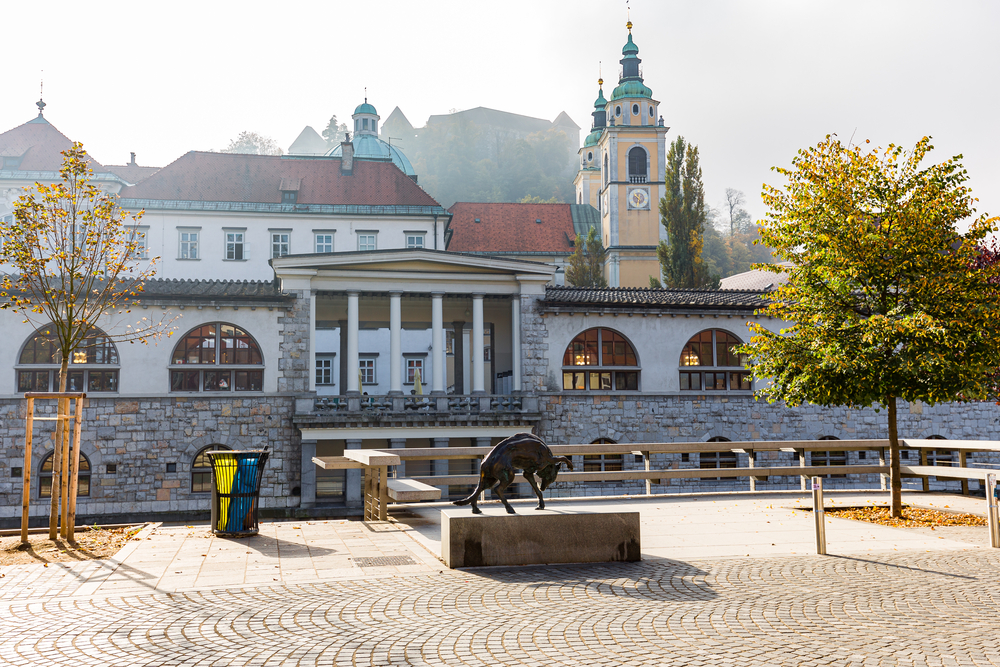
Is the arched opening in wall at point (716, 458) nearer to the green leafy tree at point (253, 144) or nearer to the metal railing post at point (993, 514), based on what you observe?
the metal railing post at point (993, 514)

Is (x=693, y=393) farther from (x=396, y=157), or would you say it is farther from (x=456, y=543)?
(x=396, y=157)

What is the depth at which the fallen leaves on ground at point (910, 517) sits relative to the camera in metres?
12.8

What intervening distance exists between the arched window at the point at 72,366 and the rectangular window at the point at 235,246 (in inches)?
606

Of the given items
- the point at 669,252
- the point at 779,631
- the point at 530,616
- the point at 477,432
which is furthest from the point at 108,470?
the point at 669,252

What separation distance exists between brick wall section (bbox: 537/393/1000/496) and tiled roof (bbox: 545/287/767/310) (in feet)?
11.7

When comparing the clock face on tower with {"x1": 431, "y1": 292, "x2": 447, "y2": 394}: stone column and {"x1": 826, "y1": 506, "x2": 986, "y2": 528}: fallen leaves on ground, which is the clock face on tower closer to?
{"x1": 431, "y1": 292, "x2": 447, "y2": 394}: stone column

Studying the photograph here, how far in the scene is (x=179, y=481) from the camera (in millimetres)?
26219

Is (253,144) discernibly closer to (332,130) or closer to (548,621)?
(332,130)

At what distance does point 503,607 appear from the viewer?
23.2ft

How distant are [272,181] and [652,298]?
2502cm

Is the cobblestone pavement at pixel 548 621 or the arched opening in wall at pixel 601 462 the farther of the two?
the arched opening in wall at pixel 601 462

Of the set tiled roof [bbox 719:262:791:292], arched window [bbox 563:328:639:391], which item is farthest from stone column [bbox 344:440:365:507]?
tiled roof [bbox 719:262:791:292]

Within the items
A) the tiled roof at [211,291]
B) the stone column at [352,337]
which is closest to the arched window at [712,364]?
the stone column at [352,337]

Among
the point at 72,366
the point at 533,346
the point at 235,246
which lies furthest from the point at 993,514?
the point at 235,246
